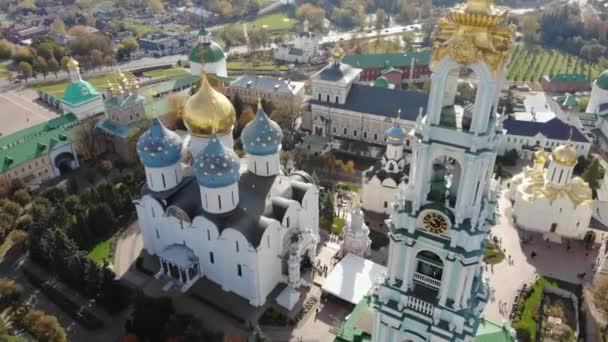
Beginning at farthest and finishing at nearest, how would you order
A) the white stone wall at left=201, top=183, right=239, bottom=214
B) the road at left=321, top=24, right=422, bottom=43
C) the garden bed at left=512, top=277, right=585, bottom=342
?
the road at left=321, top=24, right=422, bottom=43 < the white stone wall at left=201, top=183, right=239, bottom=214 < the garden bed at left=512, top=277, right=585, bottom=342

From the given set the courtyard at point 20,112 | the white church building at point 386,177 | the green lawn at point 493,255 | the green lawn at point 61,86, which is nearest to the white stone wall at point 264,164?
the white church building at point 386,177

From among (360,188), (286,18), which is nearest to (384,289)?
(360,188)

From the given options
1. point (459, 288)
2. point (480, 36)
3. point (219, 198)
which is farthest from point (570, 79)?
point (480, 36)

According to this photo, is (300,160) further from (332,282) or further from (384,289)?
(384,289)

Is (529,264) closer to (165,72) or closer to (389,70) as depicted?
(389,70)

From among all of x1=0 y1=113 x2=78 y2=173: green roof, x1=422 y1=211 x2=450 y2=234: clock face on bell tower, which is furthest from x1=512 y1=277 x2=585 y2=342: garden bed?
x1=0 y1=113 x2=78 y2=173: green roof

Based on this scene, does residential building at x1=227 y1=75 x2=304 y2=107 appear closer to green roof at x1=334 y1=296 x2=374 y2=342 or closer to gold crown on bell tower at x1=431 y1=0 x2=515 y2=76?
green roof at x1=334 y1=296 x2=374 y2=342
